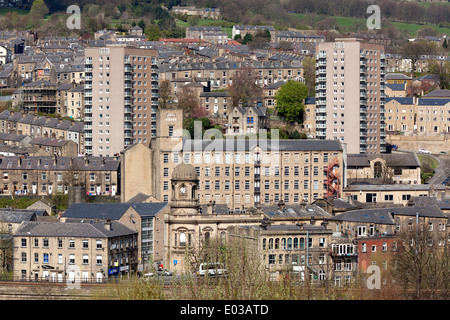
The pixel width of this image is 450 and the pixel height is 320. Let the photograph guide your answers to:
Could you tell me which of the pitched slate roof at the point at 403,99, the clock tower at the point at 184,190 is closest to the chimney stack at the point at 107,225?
the clock tower at the point at 184,190

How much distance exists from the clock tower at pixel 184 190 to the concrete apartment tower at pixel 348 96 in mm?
40128

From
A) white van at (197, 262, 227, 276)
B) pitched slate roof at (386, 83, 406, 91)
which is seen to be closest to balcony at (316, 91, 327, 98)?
pitched slate roof at (386, 83, 406, 91)

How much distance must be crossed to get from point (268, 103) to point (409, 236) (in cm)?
5887

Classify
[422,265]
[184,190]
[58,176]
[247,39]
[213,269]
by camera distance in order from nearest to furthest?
[213,269] → [422,265] → [184,190] → [58,176] → [247,39]

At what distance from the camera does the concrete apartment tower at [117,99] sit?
126769 millimetres

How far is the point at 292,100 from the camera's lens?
5335 inches

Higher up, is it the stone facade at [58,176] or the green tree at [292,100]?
the green tree at [292,100]

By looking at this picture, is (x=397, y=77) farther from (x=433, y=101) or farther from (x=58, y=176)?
(x=58, y=176)

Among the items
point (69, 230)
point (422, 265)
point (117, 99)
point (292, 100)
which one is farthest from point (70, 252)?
point (292, 100)

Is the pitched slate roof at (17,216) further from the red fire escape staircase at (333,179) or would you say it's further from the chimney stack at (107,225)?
the red fire escape staircase at (333,179)

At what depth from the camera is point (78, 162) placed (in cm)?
11750

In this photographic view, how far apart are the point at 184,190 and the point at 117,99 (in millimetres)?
37797

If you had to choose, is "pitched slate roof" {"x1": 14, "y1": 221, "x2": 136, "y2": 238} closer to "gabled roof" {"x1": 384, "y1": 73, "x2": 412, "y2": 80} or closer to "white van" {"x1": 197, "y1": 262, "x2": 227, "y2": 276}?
"white van" {"x1": 197, "y1": 262, "x2": 227, "y2": 276}
